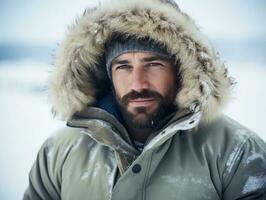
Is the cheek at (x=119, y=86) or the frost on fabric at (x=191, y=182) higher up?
the cheek at (x=119, y=86)

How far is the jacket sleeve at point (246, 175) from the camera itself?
3.30ft

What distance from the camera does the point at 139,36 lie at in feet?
3.44

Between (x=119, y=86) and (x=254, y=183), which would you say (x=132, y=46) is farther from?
(x=254, y=183)

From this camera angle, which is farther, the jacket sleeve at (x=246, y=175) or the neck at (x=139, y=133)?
the neck at (x=139, y=133)

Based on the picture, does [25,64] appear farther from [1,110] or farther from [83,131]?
[83,131]

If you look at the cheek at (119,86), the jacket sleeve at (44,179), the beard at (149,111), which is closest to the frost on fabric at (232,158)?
the beard at (149,111)

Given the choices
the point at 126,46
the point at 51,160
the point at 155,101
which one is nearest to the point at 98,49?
the point at 126,46

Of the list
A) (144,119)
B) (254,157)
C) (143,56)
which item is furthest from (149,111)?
(254,157)

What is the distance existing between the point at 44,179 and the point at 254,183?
A: 1.58 ft

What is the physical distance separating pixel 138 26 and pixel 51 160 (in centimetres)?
38

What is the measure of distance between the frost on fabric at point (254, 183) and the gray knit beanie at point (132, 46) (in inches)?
12.7

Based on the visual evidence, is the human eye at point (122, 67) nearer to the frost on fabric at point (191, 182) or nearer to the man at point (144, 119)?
the man at point (144, 119)

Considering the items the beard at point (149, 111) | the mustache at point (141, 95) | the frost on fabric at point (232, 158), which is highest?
the mustache at point (141, 95)

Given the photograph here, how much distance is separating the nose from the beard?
21 millimetres
